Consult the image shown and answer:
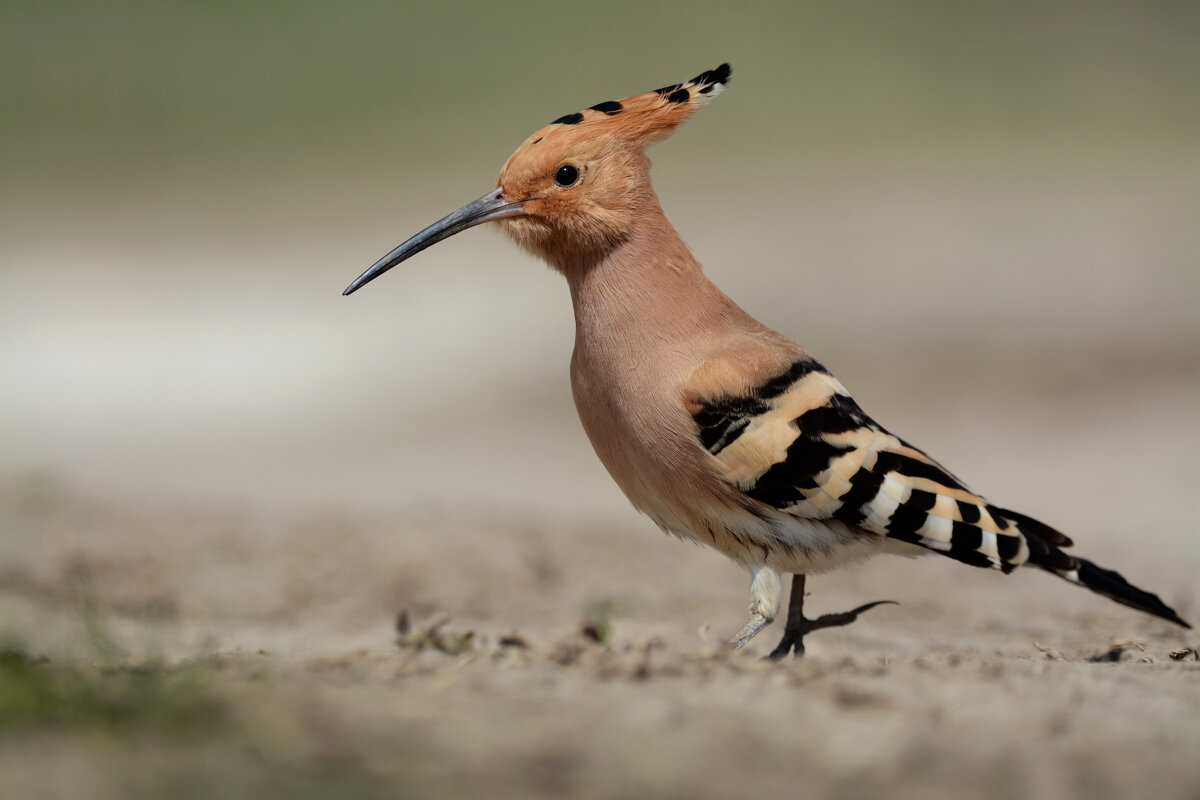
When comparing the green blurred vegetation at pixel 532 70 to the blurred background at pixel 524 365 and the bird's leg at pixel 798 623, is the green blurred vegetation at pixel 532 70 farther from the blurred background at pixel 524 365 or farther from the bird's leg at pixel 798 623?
the bird's leg at pixel 798 623

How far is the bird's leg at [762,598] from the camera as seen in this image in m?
2.75

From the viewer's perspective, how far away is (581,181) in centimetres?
289

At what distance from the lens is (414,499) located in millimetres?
5703

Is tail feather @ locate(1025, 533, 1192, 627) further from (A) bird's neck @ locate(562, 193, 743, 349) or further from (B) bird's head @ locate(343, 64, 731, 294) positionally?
(B) bird's head @ locate(343, 64, 731, 294)

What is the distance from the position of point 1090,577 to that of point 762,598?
817 millimetres

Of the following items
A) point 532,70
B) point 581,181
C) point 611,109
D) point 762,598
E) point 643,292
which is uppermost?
point 532,70

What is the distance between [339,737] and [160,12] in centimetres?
1404

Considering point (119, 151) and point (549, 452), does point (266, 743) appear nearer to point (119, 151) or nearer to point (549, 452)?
point (549, 452)

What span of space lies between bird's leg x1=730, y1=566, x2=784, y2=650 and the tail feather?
0.61m

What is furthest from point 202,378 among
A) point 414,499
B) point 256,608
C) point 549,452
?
point 256,608

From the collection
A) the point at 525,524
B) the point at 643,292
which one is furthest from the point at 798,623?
the point at 525,524

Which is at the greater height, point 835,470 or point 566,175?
point 566,175

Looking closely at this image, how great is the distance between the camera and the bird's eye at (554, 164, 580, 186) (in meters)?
2.88

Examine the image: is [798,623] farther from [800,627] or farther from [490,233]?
[490,233]
